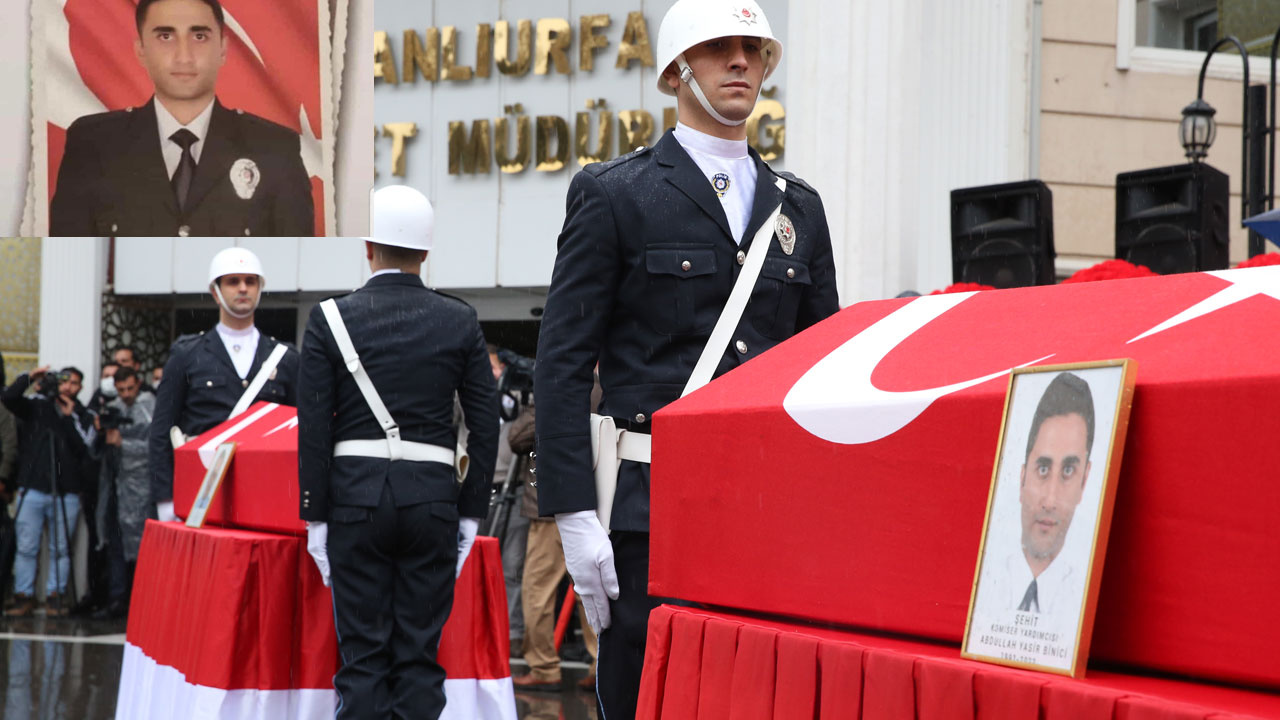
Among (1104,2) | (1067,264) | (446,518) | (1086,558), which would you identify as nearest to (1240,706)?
(1086,558)

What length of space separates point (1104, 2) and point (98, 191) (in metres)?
10.1

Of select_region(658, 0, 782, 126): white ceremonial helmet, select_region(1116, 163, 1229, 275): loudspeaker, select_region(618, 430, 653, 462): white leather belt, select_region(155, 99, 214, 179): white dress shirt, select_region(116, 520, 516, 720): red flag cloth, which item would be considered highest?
select_region(1116, 163, 1229, 275): loudspeaker

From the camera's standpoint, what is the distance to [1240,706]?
1.35m

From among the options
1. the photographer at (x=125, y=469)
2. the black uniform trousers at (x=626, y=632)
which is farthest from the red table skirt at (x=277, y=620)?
the photographer at (x=125, y=469)

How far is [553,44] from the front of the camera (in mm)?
14633

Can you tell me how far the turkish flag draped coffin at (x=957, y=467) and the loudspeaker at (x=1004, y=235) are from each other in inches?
232

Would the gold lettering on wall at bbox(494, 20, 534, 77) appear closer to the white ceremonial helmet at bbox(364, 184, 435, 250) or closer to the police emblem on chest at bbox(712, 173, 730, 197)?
the white ceremonial helmet at bbox(364, 184, 435, 250)

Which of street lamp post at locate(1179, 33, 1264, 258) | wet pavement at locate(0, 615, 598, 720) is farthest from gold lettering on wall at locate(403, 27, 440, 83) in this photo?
street lamp post at locate(1179, 33, 1264, 258)

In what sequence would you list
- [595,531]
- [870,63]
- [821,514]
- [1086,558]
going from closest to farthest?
[1086,558] → [821,514] → [595,531] → [870,63]

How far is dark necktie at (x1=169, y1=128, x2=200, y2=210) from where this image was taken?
2.74 m

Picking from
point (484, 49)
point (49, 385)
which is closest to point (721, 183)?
point (49, 385)

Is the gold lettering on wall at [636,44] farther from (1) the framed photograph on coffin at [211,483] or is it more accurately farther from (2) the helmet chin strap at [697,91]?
(2) the helmet chin strap at [697,91]

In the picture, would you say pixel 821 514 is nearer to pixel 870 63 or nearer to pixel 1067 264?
pixel 870 63

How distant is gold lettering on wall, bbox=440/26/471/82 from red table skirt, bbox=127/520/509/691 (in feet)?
33.7
